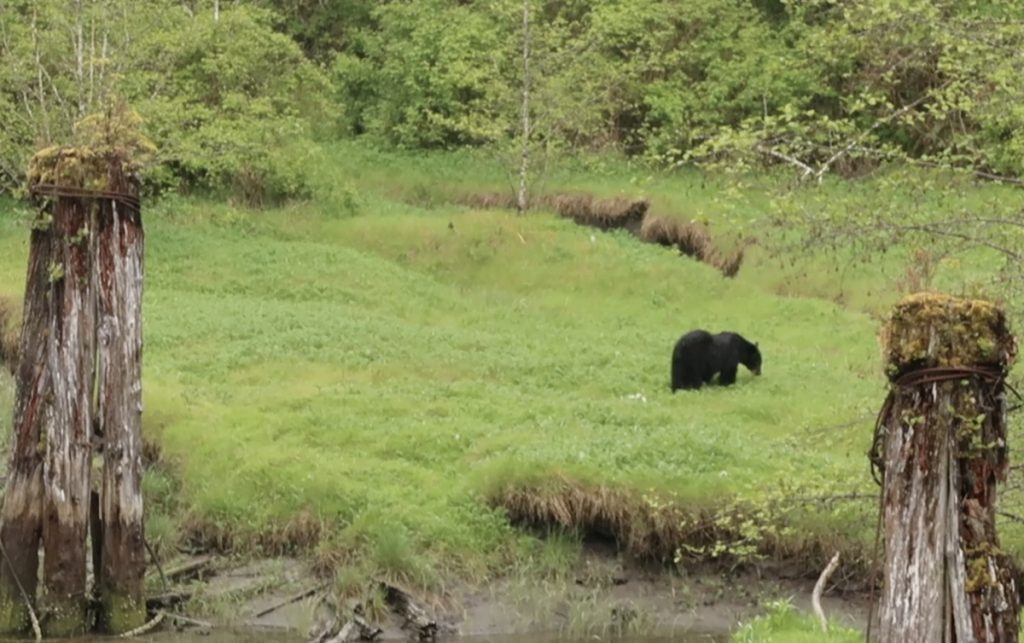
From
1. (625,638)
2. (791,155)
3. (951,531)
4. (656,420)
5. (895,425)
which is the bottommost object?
(625,638)

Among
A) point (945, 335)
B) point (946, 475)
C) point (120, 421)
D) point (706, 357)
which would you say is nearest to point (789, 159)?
point (945, 335)

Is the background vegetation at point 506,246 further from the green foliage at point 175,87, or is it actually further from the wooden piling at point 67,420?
the wooden piling at point 67,420

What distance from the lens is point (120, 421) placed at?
12.8 metres

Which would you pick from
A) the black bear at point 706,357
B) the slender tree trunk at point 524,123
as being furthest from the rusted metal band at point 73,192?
the slender tree trunk at point 524,123

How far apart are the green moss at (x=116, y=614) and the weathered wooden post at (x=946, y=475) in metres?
7.97

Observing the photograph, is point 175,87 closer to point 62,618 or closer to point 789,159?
point 62,618

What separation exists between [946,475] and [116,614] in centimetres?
834

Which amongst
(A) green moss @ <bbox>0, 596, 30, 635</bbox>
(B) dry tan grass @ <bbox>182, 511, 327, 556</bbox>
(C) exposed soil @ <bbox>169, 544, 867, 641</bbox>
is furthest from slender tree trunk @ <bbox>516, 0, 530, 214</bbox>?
(A) green moss @ <bbox>0, 596, 30, 635</bbox>

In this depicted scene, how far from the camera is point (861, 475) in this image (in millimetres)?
12344

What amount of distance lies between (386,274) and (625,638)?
54.9ft

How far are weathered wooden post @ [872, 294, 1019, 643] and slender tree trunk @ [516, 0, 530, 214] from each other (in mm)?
29341

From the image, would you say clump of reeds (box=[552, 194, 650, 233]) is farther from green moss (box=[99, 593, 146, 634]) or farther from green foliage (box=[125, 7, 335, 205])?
green moss (box=[99, 593, 146, 634])

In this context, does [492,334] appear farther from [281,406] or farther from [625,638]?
[625,638]

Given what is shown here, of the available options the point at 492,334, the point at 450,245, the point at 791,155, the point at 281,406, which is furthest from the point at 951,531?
the point at 450,245
